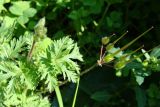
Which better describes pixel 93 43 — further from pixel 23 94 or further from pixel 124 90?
pixel 23 94

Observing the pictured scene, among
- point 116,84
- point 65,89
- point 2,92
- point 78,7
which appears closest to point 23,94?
point 2,92

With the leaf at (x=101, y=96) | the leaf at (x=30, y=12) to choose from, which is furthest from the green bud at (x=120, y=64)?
the leaf at (x=30, y=12)

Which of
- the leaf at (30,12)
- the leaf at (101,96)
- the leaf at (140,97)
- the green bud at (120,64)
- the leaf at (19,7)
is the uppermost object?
the leaf at (19,7)

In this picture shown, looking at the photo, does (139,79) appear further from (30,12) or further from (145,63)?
(30,12)

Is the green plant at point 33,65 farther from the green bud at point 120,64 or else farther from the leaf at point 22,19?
the leaf at point 22,19

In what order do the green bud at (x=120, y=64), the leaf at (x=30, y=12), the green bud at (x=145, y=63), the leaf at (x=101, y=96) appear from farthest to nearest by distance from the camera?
the leaf at (x=30, y=12) < the leaf at (x=101, y=96) < the green bud at (x=145, y=63) < the green bud at (x=120, y=64)

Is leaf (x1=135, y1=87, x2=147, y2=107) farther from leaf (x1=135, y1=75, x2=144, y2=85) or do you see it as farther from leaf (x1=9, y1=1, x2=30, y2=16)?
leaf (x1=9, y1=1, x2=30, y2=16)
